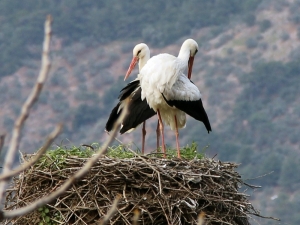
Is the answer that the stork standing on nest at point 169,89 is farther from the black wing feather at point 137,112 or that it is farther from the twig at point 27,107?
the twig at point 27,107

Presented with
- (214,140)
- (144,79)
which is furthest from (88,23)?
(144,79)

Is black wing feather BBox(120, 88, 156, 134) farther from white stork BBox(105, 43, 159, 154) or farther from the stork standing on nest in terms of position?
the stork standing on nest

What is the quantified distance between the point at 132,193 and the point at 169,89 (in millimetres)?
1658

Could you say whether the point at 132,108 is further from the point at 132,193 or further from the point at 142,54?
the point at 132,193

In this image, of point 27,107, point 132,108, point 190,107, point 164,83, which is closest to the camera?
point 27,107

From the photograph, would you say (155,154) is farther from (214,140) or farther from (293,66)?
(293,66)

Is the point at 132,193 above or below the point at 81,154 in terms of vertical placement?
below

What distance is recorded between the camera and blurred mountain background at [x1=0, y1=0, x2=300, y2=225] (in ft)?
147

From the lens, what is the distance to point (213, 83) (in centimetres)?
5459

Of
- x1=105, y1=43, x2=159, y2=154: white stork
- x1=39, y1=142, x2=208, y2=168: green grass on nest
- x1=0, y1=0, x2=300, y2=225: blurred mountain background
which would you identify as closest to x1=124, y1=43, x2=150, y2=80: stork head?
x1=105, y1=43, x2=159, y2=154: white stork

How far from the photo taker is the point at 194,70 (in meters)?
55.6

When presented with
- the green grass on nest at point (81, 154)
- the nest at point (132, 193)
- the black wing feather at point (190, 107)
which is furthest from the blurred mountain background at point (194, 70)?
the nest at point (132, 193)

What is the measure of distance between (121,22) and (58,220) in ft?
200

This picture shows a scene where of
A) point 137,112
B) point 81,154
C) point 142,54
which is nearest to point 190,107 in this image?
point 137,112
